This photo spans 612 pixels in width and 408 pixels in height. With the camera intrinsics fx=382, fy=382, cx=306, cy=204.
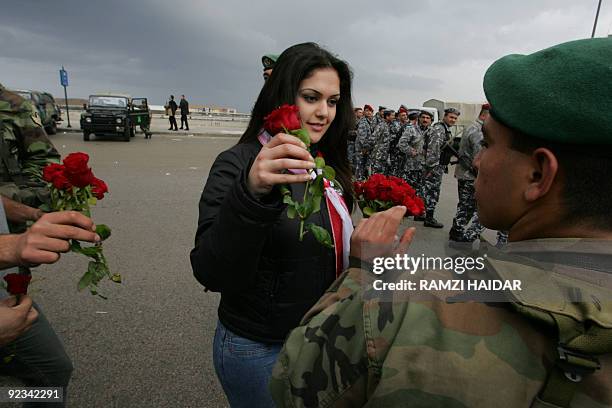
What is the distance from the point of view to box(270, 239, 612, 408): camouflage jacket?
0.60 m

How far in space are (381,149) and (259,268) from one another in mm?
8768

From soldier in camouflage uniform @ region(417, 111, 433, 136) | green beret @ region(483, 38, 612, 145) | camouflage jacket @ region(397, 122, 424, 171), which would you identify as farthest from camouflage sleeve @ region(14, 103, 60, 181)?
soldier in camouflage uniform @ region(417, 111, 433, 136)

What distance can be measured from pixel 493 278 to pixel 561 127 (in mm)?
304

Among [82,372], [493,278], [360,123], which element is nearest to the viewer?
[493,278]

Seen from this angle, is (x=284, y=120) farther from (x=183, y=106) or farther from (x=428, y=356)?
(x=183, y=106)

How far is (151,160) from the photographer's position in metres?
11.5

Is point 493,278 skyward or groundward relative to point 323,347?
skyward

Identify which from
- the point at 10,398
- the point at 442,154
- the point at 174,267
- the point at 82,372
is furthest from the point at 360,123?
the point at 10,398

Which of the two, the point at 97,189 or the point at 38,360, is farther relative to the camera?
the point at 38,360

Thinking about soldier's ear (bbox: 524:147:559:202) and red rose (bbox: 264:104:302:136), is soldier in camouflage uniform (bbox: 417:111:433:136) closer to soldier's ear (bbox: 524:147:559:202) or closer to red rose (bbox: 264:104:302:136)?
red rose (bbox: 264:104:302:136)

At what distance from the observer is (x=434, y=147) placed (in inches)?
284

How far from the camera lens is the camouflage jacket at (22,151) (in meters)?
2.24

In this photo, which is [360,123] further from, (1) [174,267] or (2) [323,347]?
(2) [323,347]

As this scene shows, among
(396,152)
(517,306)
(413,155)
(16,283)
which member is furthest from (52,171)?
(396,152)
